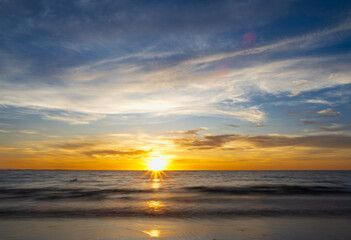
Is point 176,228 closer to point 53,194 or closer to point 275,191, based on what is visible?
point 53,194

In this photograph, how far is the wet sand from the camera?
10414 millimetres

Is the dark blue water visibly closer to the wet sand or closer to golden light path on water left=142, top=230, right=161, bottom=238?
the wet sand

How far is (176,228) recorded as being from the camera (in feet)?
39.1

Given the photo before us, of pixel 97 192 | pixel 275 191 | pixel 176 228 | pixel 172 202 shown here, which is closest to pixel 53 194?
pixel 97 192

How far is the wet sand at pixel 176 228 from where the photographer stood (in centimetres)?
1041

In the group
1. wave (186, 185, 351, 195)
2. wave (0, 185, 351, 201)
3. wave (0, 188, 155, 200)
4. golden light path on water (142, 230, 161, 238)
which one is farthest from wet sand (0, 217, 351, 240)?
wave (186, 185, 351, 195)

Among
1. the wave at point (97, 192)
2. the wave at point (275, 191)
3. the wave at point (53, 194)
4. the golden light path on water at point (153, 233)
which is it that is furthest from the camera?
the wave at point (275, 191)

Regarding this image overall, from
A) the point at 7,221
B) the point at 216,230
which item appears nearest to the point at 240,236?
the point at 216,230

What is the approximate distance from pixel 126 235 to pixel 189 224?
393cm

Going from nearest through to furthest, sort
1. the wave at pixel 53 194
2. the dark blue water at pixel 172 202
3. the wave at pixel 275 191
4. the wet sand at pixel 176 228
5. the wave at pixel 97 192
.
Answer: the wet sand at pixel 176 228 → the dark blue water at pixel 172 202 → the wave at pixel 53 194 → the wave at pixel 97 192 → the wave at pixel 275 191

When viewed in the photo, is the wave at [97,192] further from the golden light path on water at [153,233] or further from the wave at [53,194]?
the golden light path on water at [153,233]

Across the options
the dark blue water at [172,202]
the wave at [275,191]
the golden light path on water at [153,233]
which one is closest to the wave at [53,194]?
the dark blue water at [172,202]

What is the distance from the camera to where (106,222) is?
1326cm

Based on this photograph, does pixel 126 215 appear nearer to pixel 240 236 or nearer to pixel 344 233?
pixel 240 236
